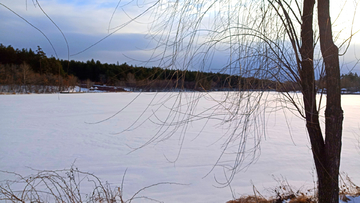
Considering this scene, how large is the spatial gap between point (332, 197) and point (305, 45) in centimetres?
111

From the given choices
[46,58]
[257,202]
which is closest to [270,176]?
[257,202]

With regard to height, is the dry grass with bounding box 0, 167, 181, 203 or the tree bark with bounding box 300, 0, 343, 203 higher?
the tree bark with bounding box 300, 0, 343, 203

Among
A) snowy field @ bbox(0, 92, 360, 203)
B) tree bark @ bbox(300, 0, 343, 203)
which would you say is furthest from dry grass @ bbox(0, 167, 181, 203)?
tree bark @ bbox(300, 0, 343, 203)

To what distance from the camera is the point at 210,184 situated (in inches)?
168

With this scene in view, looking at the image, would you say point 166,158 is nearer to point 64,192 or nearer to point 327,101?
point 64,192

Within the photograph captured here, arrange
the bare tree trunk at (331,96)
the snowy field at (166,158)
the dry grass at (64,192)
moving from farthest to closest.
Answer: the snowy field at (166,158), the dry grass at (64,192), the bare tree trunk at (331,96)

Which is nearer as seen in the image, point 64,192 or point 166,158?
point 64,192

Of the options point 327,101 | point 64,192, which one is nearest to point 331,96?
point 327,101

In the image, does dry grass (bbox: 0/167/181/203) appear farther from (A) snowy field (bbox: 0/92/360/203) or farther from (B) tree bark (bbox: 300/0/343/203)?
(B) tree bark (bbox: 300/0/343/203)

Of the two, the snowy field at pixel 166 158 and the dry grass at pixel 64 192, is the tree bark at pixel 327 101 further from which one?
the dry grass at pixel 64 192

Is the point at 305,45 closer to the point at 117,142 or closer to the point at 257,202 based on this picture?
the point at 257,202

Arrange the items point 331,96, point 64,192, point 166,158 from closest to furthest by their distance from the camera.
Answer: point 331,96 → point 64,192 → point 166,158

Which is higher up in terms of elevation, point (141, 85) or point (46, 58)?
point (46, 58)

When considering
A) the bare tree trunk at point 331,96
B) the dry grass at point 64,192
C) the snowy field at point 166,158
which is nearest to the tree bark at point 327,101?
the bare tree trunk at point 331,96
